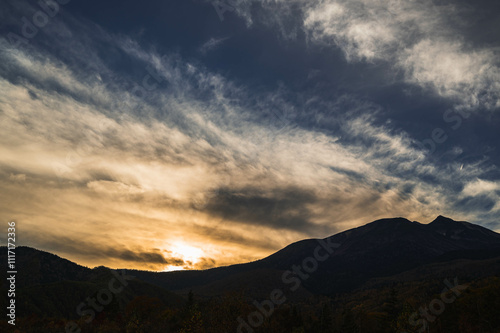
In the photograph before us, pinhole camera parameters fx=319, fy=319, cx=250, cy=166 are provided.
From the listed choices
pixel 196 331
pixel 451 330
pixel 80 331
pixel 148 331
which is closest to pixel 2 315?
pixel 80 331

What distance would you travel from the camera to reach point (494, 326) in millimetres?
106688

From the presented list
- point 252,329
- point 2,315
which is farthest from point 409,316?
point 2,315

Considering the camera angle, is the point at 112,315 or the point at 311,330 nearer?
the point at 311,330

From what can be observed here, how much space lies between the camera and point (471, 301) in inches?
4882

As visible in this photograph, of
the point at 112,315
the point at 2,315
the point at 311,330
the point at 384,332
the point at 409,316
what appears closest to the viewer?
the point at 409,316

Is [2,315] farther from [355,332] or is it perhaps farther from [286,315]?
[355,332]

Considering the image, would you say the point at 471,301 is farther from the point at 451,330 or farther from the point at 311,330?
the point at 311,330

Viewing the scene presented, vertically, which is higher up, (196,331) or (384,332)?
(196,331)

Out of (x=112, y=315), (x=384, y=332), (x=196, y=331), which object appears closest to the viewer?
(x=196, y=331)

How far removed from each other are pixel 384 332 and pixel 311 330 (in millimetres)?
30118

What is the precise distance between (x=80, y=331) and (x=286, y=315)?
3015 inches

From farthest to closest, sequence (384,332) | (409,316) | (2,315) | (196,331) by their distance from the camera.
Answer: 1. (2,315)
2. (384,332)
3. (409,316)
4. (196,331)

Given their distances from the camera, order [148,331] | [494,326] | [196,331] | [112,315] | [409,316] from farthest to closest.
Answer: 1. [112,315]
2. [494,326]
3. [409,316]
4. [148,331]
5. [196,331]

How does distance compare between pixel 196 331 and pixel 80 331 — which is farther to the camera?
pixel 80 331
